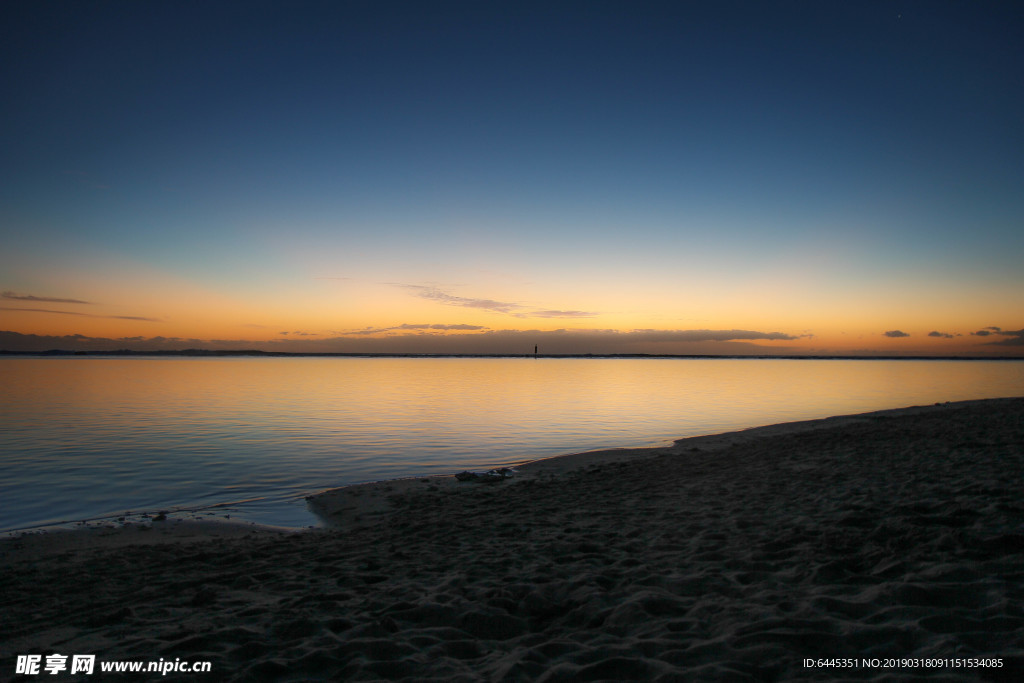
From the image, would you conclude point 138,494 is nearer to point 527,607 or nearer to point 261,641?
point 261,641

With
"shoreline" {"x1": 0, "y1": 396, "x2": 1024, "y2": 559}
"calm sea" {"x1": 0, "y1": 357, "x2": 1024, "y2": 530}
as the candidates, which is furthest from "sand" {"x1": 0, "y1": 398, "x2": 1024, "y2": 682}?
"calm sea" {"x1": 0, "y1": 357, "x2": 1024, "y2": 530}

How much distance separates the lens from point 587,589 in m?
6.26

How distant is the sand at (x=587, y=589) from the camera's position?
Result: 4.60m

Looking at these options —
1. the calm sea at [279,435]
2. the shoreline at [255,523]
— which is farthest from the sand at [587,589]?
the calm sea at [279,435]

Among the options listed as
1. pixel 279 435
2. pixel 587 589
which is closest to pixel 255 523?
pixel 587 589

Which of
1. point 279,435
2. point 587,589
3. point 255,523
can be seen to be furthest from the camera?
point 279,435

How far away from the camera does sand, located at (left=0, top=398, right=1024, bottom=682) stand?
460 cm

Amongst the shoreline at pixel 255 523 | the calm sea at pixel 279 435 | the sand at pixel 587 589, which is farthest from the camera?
the calm sea at pixel 279 435

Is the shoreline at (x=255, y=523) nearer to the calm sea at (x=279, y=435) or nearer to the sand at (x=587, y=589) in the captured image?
the sand at (x=587, y=589)

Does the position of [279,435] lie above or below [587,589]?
below

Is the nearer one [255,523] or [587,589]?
[587,589]

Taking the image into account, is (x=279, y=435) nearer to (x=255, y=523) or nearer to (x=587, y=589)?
(x=255, y=523)

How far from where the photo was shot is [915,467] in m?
11.7

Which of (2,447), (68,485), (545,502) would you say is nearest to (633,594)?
(545,502)
